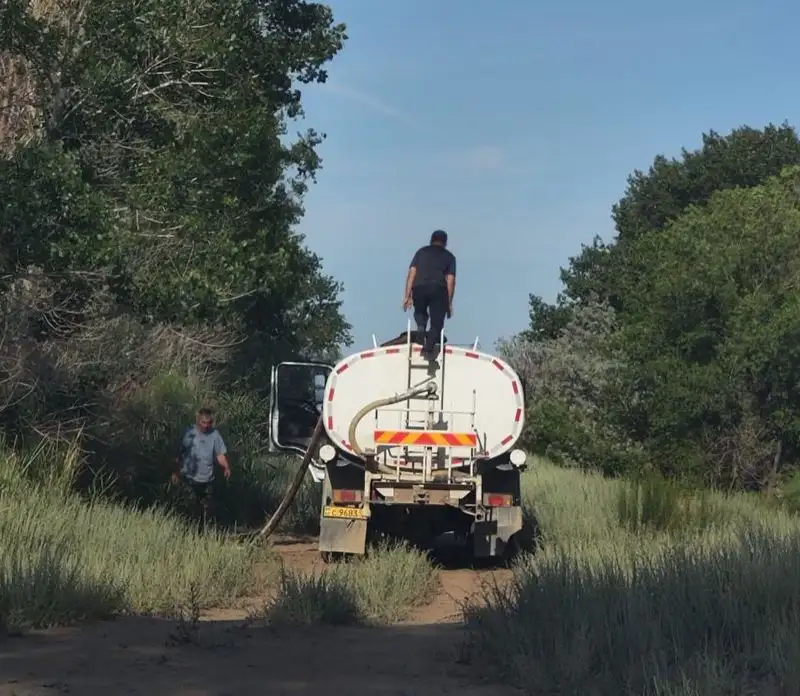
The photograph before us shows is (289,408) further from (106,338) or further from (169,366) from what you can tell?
(169,366)

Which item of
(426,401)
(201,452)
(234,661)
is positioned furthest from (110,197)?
(234,661)

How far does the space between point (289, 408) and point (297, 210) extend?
15.5 meters

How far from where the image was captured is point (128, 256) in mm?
13836

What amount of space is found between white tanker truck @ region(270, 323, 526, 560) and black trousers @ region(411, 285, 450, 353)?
0.16 metres

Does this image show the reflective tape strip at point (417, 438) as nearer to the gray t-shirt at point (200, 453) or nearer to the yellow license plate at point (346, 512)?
the yellow license plate at point (346, 512)

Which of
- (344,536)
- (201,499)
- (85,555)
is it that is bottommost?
(85,555)

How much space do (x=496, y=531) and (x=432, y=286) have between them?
274 centimetres

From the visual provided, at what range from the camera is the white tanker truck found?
13859mm

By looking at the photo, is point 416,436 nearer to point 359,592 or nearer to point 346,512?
point 346,512

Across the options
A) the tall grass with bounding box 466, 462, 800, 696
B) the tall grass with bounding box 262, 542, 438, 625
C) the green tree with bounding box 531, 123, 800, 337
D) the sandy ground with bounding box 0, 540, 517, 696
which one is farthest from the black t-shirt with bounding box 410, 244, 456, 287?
the green tree with bounding box 531, 123, 800, 337

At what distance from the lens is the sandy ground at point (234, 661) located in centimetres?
709

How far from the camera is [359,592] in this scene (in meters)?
10.4

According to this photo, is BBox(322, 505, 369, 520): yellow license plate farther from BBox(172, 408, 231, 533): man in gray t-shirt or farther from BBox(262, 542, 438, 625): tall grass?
BBox(172, 408, 231, 533): man in gray t-shirt

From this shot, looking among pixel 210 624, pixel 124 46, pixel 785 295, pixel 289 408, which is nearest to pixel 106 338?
pixel 289 408
